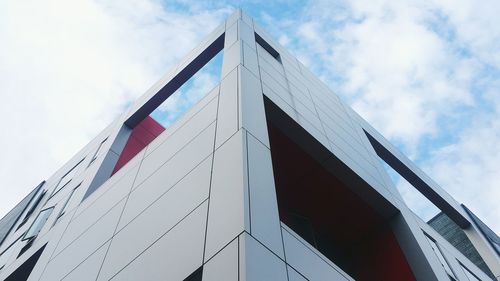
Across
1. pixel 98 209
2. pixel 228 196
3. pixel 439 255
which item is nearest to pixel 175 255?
pixel 228 196

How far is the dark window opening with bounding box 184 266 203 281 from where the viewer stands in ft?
17.6

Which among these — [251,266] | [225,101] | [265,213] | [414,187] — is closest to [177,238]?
[265,213]

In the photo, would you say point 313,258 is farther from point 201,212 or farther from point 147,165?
point 147,165

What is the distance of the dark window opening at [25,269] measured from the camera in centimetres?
1290

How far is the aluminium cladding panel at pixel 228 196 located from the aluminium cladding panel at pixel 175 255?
0.20 meters

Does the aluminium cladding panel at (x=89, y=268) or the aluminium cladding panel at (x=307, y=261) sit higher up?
the aluminium cladding panel at (x=89, y=268)

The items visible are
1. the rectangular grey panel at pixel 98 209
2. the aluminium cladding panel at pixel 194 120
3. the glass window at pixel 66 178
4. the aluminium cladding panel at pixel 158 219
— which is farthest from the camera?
the glass window at pixel 66 178

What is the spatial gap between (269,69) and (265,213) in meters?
7.89

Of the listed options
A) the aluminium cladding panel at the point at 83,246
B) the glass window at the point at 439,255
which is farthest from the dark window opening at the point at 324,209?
the aluminium cladding panel at the point at 83,246

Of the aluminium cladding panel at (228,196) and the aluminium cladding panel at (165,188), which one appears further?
the aluminium cladding panel at (165,188)

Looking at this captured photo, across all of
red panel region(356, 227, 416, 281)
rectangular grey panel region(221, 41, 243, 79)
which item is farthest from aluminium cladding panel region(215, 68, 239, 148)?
red panel region(356, 227, 416, 281)

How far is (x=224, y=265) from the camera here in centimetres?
501

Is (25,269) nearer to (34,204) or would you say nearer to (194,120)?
(194,120)

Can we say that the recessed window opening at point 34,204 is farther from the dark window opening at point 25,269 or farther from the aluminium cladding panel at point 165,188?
the aluminium cladding panel at point 165,188
